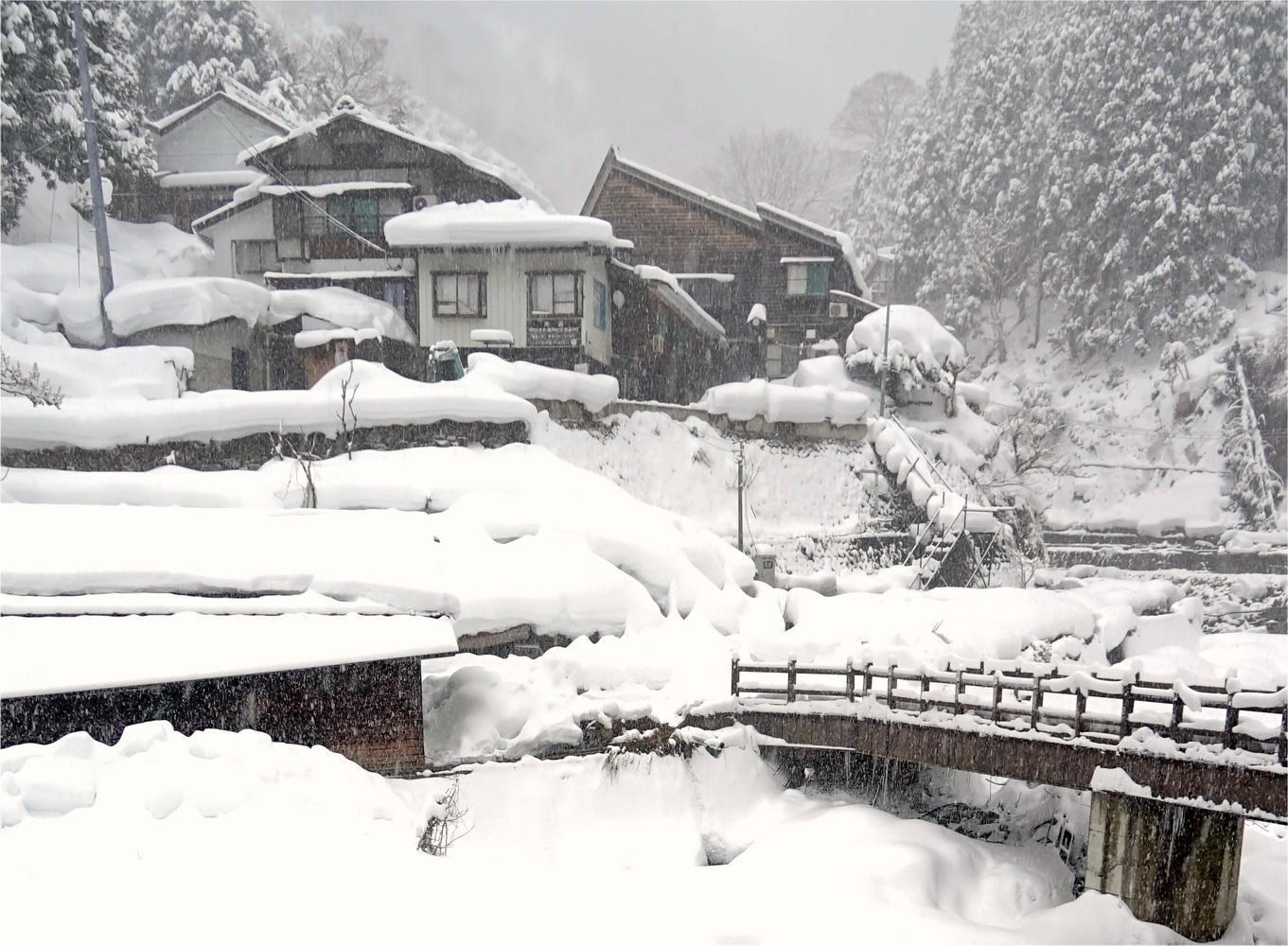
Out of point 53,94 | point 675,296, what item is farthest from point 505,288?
point 53,94

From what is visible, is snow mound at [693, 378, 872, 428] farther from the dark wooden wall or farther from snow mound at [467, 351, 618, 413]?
the dark wooden wall

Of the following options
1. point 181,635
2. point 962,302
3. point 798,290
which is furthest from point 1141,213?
point 181,635

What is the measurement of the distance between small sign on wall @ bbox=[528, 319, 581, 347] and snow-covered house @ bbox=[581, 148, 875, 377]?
8.21 m

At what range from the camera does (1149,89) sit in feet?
111

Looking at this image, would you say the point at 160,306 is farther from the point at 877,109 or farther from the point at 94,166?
the point at 877,109

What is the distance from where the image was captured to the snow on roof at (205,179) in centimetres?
2995

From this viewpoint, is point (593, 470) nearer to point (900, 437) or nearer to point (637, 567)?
point (637, 567)

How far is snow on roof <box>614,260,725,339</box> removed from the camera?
2628 centimetres

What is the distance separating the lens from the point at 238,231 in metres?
26.8

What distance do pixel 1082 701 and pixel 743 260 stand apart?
23.6 m

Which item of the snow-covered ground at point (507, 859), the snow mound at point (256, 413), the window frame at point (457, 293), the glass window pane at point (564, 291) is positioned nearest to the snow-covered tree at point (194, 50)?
the window frame at point (457, 293)

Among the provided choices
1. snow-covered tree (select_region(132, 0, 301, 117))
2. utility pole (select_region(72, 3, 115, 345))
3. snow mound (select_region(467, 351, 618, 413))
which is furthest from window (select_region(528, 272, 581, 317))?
snow-covered tree (select_region(132, 0, 301, 117))

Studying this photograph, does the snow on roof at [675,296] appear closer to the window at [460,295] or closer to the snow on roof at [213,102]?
the window at [460,295]

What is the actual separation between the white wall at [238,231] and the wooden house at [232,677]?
2047 cm
